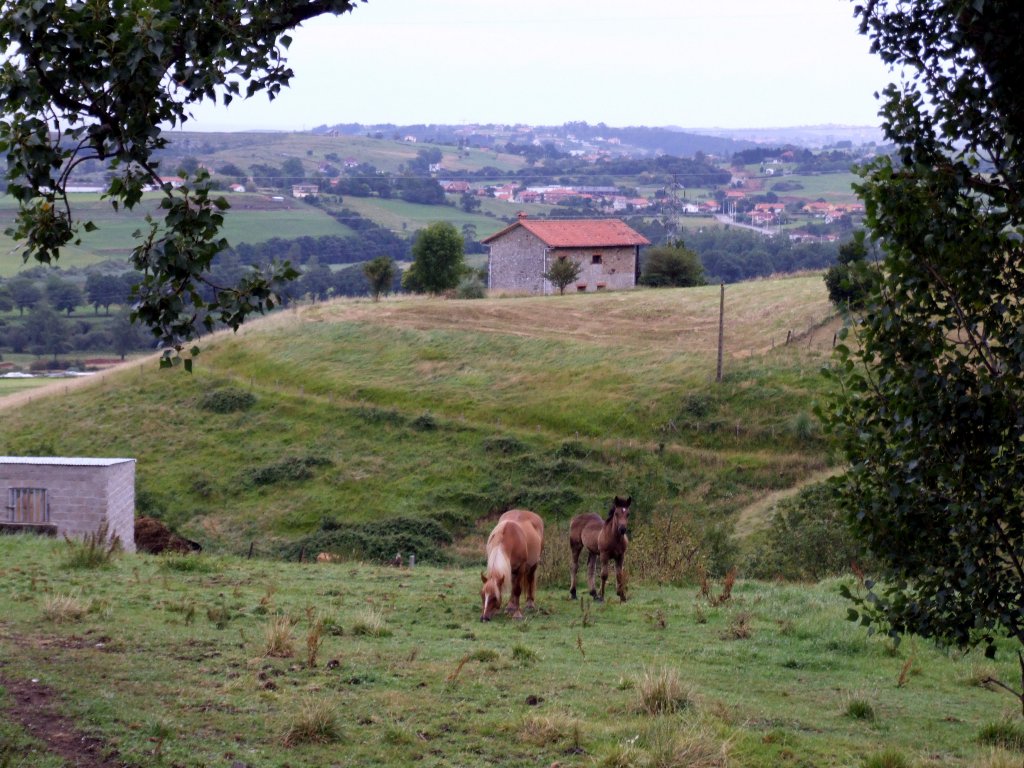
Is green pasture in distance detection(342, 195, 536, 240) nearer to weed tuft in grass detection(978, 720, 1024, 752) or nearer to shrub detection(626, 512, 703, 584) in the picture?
shrub detection(626, 512, 703, 584)

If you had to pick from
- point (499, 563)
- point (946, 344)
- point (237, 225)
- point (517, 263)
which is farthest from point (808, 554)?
point (237, 225)

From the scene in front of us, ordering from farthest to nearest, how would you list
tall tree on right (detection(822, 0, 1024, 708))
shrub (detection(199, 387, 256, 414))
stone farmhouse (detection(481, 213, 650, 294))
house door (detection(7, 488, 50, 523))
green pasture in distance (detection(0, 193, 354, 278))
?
green pasture in distance (detection(0, 193, 354, 278)) < stone farmhouse (detection(481, 213, 650, 294)) < shrub (detection(199, 387, 256, 414)) < house door (detection(7, 488, 50, 523)) < tall tree on right (detection(822, 0, 1024, 708))

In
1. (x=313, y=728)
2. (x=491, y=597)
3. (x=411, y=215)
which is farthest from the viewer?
(x=411, y=215)

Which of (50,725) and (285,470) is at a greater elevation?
(50,725)

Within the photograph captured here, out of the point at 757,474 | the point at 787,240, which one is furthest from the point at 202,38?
the point at 787,240

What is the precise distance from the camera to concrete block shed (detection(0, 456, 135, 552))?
24719mm

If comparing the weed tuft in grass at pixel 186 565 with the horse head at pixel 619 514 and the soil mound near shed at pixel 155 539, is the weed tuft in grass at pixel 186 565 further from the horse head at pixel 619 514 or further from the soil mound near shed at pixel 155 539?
the soil mound near shed at pixel 155 539

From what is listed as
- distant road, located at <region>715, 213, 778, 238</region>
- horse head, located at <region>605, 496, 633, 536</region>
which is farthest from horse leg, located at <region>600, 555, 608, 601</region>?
distant road, located at <region>715, 213, 778, 238</region>

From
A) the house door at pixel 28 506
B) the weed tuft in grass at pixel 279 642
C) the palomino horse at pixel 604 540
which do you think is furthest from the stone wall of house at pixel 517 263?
the weed tuft in grass at pixel 279 642

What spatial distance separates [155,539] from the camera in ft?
84.8

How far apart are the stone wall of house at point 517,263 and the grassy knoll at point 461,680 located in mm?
70507

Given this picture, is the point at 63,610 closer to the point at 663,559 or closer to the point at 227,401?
the point at 663,559

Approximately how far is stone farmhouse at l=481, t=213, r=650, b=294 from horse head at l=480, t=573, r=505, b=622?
68886 millimetres

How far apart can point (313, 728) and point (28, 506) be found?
20.4 metres
